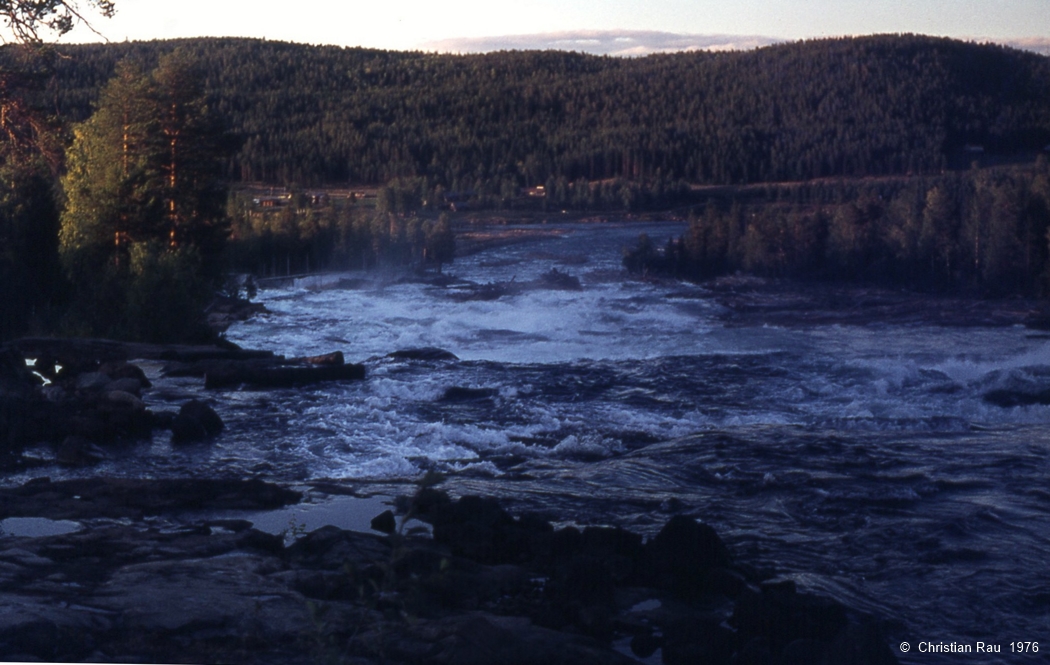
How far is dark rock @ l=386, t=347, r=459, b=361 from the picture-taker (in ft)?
41.4

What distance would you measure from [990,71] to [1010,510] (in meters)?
2.90

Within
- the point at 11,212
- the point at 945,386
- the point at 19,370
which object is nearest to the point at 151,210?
the point at 11,212

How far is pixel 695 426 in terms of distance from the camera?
9148 millimetres

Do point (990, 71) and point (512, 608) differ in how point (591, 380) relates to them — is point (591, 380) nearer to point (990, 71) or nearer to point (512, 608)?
point (990, 71)

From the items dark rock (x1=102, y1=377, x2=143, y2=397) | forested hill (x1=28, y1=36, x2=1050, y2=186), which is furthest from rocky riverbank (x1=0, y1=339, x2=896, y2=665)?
dark rock (x1=102, y1=377, x2=143, y2=397)

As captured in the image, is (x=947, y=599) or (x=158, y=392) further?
(x=158, y=392)

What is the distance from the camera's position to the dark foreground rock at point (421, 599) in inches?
159

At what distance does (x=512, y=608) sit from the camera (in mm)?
4648

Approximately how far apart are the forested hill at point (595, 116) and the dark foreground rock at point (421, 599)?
3.19 meters

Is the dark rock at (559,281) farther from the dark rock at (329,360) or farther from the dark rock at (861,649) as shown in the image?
the dark rock at (861,649)

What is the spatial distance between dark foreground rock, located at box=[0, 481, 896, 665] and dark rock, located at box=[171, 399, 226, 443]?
239 centimetres

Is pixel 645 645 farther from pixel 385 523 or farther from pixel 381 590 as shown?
pixel 385 523

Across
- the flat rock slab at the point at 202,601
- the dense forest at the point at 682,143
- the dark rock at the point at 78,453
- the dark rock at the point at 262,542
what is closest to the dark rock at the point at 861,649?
the flat rock slab at the point at 202,601

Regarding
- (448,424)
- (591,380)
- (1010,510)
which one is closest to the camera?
(1010,510)
